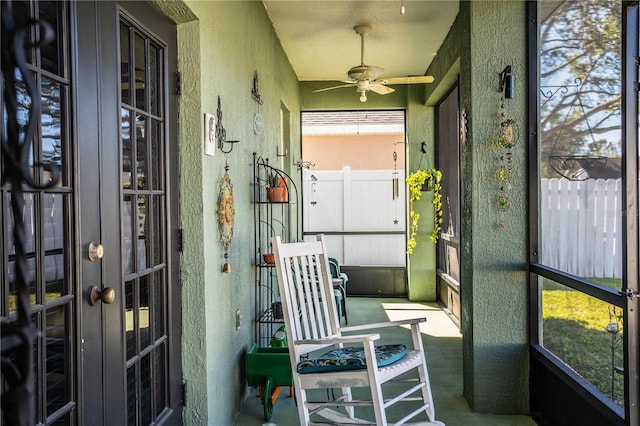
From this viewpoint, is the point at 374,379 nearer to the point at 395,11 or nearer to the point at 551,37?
the point at 551,37

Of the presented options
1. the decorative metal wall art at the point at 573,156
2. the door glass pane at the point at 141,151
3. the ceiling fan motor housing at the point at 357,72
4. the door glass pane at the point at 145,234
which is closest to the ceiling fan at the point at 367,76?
the ceiling fan motor housing at the point at 357,72

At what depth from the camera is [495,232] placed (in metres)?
3.01

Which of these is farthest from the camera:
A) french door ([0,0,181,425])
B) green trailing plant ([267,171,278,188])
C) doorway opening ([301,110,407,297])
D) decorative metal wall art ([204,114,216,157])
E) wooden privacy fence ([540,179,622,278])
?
doorway opening ([301,110,407,297])

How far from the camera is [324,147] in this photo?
7289 millimetres

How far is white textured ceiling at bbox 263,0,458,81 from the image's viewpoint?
4.01m

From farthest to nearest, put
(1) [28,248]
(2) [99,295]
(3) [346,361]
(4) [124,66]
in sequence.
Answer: (3) [346,361] < (4) [124,66] < (2) [99,295] < (1) [28,248]

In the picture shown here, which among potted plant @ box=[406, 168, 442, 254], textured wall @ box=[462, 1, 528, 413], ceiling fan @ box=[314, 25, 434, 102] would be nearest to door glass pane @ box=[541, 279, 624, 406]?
textured wall @ box=[462, 1, 528, 413]

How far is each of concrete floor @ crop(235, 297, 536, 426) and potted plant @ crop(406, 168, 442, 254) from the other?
2.84 feet

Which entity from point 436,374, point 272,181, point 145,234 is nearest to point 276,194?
point 272,181

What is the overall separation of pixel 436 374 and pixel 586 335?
1.29 m

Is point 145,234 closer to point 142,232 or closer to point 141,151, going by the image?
point 142,232

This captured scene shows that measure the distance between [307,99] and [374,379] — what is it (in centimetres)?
495

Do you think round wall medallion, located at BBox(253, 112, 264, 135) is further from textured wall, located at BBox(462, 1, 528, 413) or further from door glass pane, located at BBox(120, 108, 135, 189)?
door glass pane, located at BBox(120, 108, 135, 189)

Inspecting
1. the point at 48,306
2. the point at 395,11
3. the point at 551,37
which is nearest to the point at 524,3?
the point at 551,37
